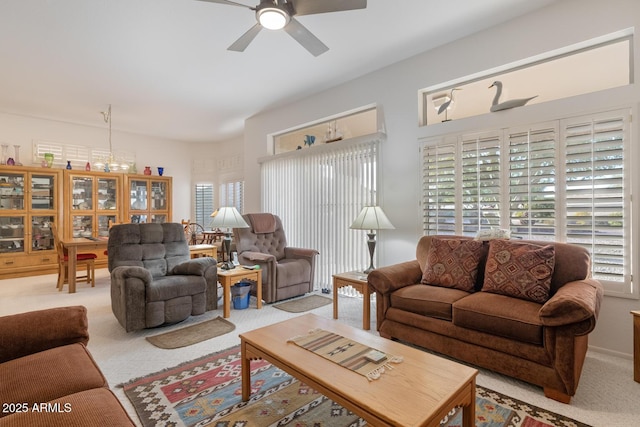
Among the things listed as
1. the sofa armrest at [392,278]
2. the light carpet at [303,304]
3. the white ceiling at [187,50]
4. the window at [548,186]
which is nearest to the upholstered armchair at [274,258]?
the light carpet at [303,304]

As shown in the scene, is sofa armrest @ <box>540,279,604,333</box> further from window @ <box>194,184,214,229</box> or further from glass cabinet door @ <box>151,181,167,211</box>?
window @ <box>194,184,214,229</box>

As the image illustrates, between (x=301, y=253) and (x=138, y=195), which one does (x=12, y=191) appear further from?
(x=301, y=253)

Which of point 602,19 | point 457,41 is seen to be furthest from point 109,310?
point 602,19

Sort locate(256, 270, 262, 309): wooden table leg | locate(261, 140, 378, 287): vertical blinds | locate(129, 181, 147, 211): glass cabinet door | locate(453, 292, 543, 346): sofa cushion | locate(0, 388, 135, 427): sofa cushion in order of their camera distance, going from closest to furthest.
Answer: locate(0, 388, 135, 427): sofa cushion → locate(453, 292, 543, 346): sofa cushion → locate(256, 270, 262, 309): wooden table leg → locate(261, 140, 378, 287): vertical blinds → locate(129, 181, 147, 211): glass cabinet door

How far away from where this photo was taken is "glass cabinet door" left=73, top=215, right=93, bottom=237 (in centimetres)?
631

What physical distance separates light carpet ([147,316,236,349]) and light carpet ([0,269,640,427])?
7 cm

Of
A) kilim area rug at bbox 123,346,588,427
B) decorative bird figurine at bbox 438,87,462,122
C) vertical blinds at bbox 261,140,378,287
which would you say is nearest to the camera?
kilim area rug at bbox 123,346,588,427

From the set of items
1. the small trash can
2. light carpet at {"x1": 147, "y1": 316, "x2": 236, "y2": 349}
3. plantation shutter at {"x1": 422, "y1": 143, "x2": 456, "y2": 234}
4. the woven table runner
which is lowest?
light carpet at {"x1": 147, "y1": 316, "x2": 236, "y2": 349}

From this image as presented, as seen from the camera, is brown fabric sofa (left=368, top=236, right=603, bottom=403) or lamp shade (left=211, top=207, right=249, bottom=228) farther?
lamp shade (left=211, top=207, right=249, bottom=228)

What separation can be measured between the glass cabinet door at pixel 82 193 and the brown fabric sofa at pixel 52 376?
5669 millimetres

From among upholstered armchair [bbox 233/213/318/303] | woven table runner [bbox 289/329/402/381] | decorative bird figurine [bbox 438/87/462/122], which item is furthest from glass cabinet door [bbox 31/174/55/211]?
decorative bird figurine [bbox 438/87/462/122]

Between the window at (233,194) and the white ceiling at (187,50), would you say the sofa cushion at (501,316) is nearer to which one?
the white ceiling at (187,50)

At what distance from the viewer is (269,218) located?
15.7 ft

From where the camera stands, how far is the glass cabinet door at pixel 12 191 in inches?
222
